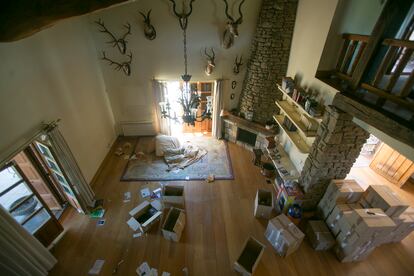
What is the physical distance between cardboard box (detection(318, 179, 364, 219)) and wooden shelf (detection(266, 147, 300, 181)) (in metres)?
0.76

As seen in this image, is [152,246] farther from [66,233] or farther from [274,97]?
[274,97]

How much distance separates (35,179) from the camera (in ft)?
11.9

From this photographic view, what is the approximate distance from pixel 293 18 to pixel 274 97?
5.81ft

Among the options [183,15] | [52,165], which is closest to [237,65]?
[183,15]

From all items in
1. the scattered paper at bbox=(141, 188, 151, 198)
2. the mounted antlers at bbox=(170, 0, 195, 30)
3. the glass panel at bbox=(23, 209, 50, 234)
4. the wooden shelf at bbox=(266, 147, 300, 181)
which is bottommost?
the scattered paper at bbox=(141, 188, 151, 198)

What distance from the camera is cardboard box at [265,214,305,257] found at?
10.4 feet

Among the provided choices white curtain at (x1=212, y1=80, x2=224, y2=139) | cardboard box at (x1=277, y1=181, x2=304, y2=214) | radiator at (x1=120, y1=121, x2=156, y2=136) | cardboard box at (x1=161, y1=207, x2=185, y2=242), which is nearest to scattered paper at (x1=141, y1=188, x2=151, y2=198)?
cardboard box at (x1=161, y1=207, x2=185, y2=242)

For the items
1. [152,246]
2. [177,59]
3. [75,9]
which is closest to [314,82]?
[177,59]

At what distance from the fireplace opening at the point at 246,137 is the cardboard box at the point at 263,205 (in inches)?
78.2

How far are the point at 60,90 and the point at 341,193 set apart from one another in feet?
17.4

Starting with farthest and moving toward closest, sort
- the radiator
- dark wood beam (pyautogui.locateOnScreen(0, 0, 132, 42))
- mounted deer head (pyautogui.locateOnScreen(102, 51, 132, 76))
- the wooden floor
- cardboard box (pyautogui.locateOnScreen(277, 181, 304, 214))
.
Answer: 1. the radiator
2. mounted deer head (pyautogui.locateOnScreen(102, 51, 132, 76))
3. cardboard box (pyautogui.locateOnScreen(277, 181, 304, 214))
4. the wooden floor
5. dark wood beam (pyautogui.locateOnScreen(0, 0, 132, 42))

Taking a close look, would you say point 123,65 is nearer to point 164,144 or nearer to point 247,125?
point 164,144

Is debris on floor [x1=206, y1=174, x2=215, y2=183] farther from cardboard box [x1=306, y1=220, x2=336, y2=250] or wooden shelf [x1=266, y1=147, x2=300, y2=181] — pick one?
cardboard box [x1=306, y1=220, x2=336, y2=250]

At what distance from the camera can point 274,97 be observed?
514 cm
